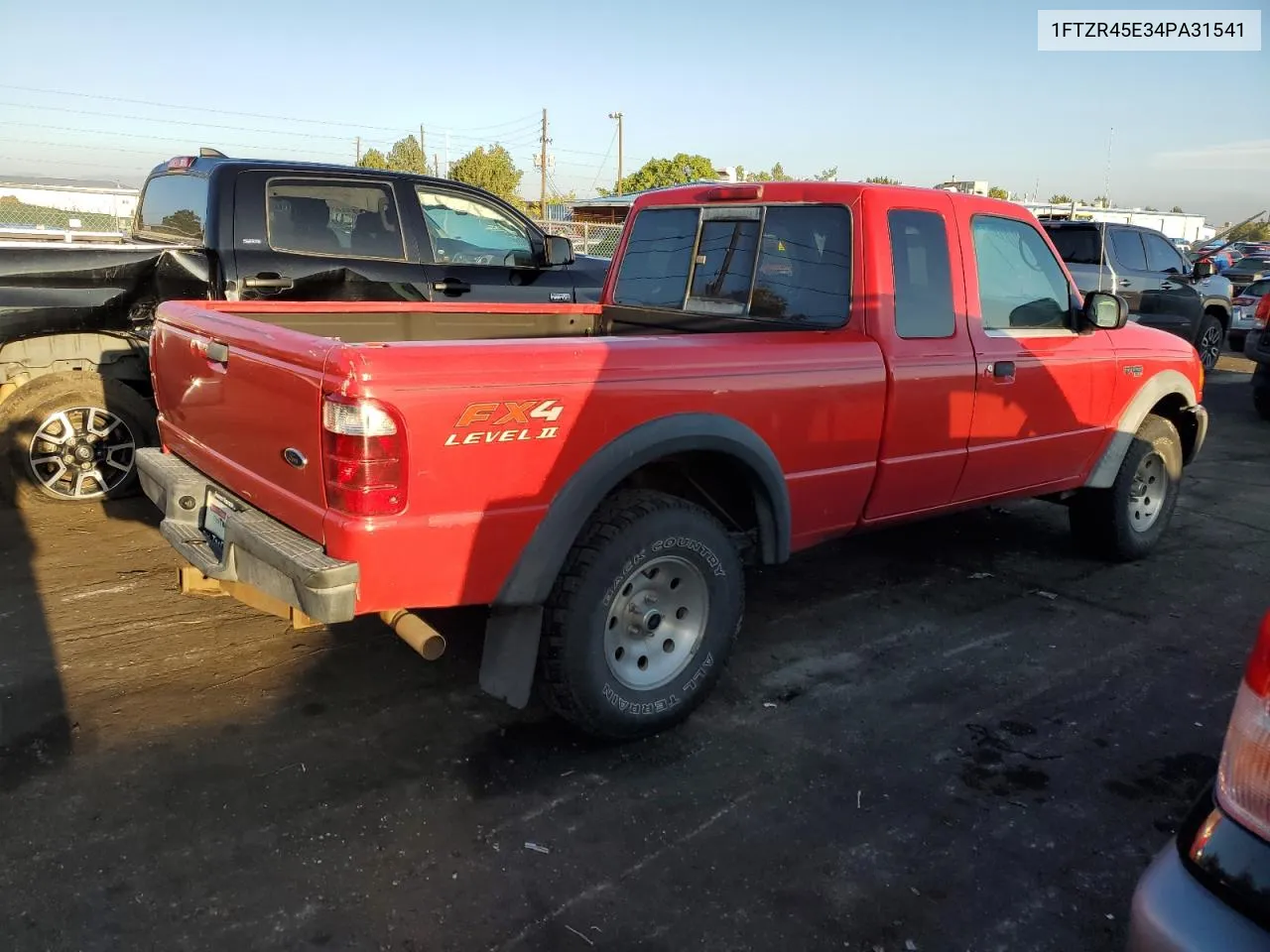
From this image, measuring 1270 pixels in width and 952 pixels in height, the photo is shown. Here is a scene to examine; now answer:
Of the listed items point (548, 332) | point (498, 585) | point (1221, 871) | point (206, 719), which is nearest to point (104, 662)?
point (206, 719)

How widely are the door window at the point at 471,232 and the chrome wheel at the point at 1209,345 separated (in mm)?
10515

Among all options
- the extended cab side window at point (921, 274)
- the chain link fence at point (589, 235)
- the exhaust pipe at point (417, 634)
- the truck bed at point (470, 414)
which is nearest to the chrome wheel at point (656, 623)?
the truck bed at point (470, 414)

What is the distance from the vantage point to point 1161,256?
12.1 meters

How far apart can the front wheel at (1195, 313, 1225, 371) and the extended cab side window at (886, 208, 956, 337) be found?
10743 mm

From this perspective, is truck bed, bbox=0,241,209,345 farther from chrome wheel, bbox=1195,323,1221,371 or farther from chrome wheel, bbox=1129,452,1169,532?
chrome wheel, bbox=1195,323,1221,371

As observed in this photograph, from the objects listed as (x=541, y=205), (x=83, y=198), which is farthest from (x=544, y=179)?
(x=83, y=198)

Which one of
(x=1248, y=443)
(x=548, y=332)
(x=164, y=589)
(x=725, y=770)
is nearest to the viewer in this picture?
(x=725, y=770)

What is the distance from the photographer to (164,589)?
464 centimetres

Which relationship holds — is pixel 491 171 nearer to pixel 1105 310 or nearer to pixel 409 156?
pixel 409 156

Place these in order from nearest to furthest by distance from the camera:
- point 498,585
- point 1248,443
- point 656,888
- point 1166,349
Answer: point 656,888, point 498,585, point 1166,349, point 1248,443

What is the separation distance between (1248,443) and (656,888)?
894cm

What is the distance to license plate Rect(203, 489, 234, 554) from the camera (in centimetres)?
324

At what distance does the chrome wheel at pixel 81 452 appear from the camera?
17.9ft

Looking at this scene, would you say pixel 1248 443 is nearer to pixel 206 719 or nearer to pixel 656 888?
pixel 656 888
